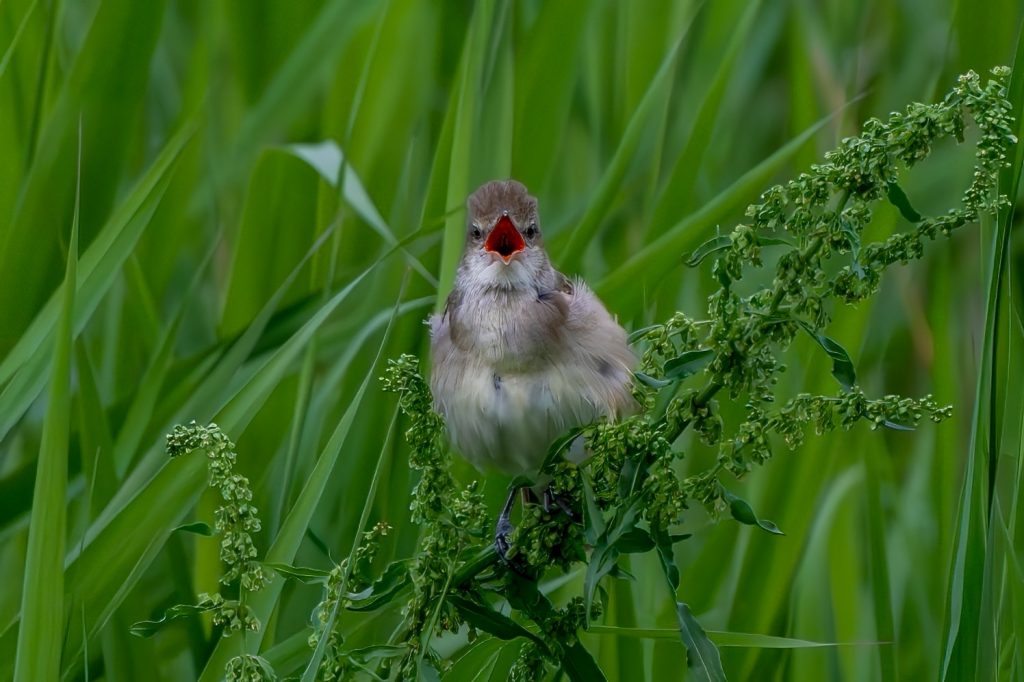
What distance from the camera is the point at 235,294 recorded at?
2500mm

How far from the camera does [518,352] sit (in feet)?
6.98

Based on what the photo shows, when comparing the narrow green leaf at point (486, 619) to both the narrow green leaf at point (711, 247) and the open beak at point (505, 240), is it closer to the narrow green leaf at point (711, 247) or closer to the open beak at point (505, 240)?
the narrow green leaf at point (711, 247)

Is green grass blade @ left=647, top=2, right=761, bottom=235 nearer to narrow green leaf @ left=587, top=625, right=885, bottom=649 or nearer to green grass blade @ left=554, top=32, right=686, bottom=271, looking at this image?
green grass blade @ left=554, top=32, right=686, bottom=271

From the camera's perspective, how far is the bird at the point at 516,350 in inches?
81.0

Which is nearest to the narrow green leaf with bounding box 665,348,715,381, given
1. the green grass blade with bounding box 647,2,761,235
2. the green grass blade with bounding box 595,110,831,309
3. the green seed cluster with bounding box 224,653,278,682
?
the green seed cluster with bounding box 224,653,278,682

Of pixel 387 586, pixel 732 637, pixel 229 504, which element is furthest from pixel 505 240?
pixel 229 504

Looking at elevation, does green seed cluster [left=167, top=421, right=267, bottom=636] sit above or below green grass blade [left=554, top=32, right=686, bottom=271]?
below

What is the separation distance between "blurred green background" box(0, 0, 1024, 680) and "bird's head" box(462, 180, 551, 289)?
6cm

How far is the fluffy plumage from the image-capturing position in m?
2.06

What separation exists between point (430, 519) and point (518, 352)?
0.82 m

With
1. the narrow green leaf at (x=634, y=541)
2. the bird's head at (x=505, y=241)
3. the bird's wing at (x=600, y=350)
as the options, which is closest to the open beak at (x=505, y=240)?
the bird's head at (x=505, y=241)

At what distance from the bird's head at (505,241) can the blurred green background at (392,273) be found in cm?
6

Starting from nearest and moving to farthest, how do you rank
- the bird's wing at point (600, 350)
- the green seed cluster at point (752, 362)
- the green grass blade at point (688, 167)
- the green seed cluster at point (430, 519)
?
the green seed cluster at point (752, 362), the green seed cluster at point (430, 519), the bird's wing at point (600, 350), the green grass blade at point (688, 167)

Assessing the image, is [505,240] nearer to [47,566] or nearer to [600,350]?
[600,350]
